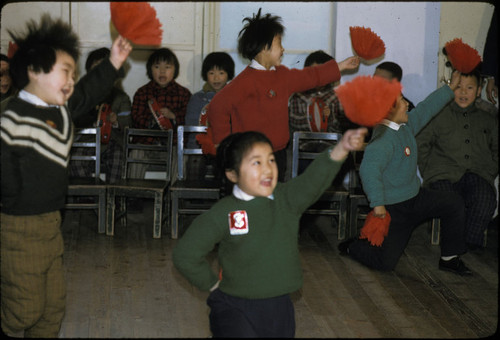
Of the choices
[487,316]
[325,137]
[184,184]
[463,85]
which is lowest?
[487,316]

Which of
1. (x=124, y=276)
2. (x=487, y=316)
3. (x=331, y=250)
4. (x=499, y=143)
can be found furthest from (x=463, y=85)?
(x=124, y=276)

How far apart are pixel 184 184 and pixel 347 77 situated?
1.67m

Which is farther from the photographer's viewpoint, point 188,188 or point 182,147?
point 182,147

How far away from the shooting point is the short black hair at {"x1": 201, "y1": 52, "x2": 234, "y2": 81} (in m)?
4.86

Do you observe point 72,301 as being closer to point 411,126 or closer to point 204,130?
point 204,130

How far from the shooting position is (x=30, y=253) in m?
2.38

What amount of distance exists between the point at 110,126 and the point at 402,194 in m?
2.21

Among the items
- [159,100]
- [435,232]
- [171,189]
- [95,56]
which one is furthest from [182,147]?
[435,232]

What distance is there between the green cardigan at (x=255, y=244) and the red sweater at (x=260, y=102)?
1102mm

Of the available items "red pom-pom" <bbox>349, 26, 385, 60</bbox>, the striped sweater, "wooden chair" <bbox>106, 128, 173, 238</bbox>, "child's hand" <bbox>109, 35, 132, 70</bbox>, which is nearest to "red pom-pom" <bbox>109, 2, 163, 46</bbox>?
"child's hand" <bbox>109, 35, 132, 70</bbox>

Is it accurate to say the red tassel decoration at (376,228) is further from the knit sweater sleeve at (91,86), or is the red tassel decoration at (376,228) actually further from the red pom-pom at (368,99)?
the knit sweater sleeve at (91,86)

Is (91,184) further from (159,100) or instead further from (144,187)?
(159,100)

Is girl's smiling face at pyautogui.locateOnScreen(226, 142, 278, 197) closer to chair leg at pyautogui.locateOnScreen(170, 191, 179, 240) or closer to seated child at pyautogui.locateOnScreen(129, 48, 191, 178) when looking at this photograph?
chair leg at pyautogui.locateOnScreen(170, 191, 179, 240)

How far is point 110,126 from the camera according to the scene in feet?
15.7
